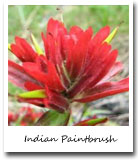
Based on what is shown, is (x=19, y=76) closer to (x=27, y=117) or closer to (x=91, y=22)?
(x=27, y=117)

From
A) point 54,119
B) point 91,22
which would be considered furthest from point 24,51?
point 91,22

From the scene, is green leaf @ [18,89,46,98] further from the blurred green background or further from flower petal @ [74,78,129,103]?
the blurred green background

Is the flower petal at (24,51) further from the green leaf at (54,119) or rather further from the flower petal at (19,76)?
the green leaf at (54,119)

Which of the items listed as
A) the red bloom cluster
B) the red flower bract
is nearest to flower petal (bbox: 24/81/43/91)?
the red flower bract

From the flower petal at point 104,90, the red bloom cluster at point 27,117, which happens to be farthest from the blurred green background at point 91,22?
the flower petal at point 104,90

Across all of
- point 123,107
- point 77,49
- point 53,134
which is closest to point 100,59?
point 77,49

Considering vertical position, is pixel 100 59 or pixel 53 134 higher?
pixel 100 59

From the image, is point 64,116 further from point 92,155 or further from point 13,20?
point 13,20
